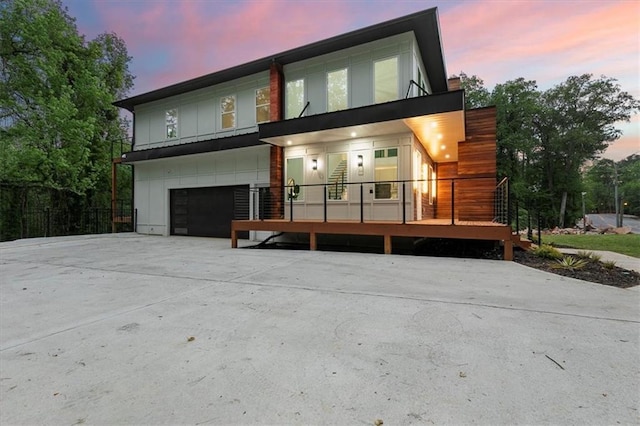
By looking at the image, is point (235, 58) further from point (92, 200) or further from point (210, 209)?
point (92, 200)

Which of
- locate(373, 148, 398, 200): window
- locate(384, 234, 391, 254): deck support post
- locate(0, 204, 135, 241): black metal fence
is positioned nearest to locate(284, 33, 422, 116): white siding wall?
locate(373, 148, 398, 200): window

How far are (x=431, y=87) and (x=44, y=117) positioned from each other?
17484 mm

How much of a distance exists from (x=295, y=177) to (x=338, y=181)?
1.71m

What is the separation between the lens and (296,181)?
1036 centimetres

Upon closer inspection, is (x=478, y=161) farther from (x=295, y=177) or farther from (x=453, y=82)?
(x=295, y=177)

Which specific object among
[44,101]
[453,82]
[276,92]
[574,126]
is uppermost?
[574,126]

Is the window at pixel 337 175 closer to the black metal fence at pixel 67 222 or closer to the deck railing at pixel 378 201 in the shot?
the deck railing at pixel 378 201

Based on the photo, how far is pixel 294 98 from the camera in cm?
1064

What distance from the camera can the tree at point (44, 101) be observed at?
13.2 meters

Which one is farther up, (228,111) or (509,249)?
(228,111)

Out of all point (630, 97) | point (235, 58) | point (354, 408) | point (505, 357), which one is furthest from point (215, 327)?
point (630, 97)

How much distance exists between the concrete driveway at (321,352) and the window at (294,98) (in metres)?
7.49

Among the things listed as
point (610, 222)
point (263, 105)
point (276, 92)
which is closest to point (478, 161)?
point (276, 92)

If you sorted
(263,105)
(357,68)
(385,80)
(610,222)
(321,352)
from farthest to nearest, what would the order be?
1. (610,222)
2. (263,105)
3. (357,68)
4. (385,80)
5. (321,352)
